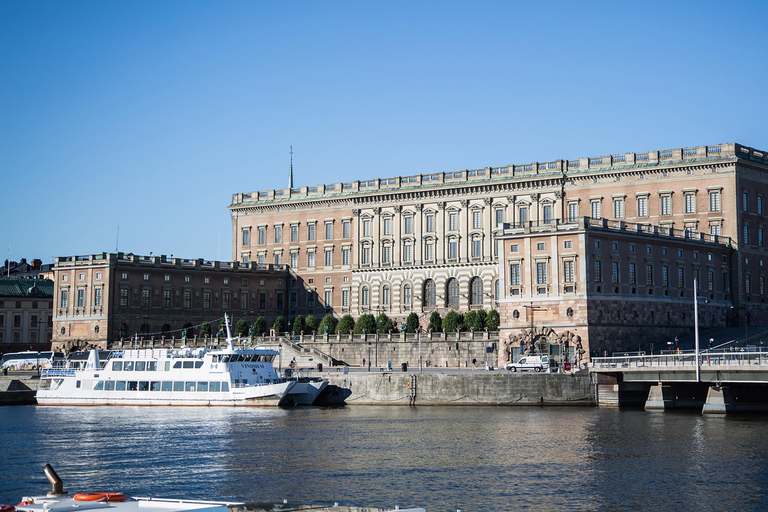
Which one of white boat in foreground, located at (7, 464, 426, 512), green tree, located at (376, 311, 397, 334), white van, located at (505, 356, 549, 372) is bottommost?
white boat in foreground, located at (7, 464, 426, 512)

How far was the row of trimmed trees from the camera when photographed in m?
109

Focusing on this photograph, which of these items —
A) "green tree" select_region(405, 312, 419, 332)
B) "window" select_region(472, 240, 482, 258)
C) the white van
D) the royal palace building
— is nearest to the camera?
the white van

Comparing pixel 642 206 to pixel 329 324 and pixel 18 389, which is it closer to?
pixel 329 324

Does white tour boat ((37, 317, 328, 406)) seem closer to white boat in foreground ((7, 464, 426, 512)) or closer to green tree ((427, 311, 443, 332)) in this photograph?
green tree ((427, 311, 443, 332))

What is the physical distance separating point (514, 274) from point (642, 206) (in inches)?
943

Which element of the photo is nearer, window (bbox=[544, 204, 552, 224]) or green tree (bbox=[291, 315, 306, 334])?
window (bbox=[544, 204, 552, 224])

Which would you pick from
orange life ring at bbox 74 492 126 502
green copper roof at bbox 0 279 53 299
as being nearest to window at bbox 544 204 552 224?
green copper roof at bbox 0 279 53 299

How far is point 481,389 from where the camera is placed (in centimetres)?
A: 8375

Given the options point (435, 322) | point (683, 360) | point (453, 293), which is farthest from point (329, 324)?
point (683, 360)

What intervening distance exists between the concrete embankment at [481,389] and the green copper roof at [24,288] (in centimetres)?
8033

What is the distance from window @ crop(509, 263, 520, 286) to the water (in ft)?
68.6

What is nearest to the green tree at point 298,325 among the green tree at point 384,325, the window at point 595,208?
the green tree at point 384,325

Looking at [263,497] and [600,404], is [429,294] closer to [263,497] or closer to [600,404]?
[600,404]

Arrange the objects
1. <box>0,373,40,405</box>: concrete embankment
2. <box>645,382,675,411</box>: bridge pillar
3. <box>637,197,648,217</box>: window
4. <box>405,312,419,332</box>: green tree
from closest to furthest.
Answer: <box>645,382,675,411</box>: bridge pillar → <box>0,373,40,405</box>: concrete embankment → <box>637,197,648,217</box>: window → <box>405,312,419,332</box>: green tree
